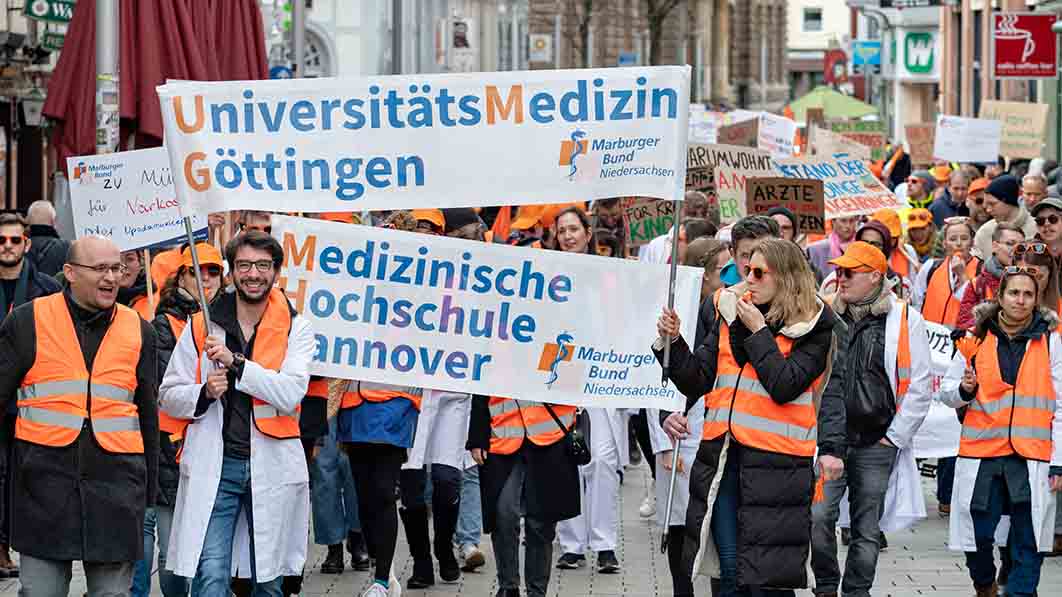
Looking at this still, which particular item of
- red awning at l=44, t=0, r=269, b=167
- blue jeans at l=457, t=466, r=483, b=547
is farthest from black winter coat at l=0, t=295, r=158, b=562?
red awning at l=44, t=0, r=269, b=167

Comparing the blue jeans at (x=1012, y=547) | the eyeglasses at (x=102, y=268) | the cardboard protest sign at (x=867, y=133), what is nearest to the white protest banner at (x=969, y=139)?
the cardboard protest sign at (x=867, y=133)

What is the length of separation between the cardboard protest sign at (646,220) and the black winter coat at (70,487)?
28.7ft

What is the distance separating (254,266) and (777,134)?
17.4 metres

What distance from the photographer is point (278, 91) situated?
8719mm

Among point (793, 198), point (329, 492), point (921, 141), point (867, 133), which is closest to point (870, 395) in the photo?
point (329, 492)

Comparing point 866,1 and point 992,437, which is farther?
point 866,1

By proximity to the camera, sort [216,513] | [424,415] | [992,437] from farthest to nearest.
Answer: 1. [424,415]
2. [992,437]
3. [216,513]

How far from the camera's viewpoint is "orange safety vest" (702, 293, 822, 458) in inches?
323

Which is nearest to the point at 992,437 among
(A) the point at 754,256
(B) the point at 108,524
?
(A) the point at 754,256

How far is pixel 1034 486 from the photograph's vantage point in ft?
32.3

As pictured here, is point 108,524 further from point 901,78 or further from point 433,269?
point 901,78

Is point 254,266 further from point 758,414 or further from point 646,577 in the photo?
point 646,577

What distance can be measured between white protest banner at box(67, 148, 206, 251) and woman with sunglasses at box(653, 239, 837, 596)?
13.8ft

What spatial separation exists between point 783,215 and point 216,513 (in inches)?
208
